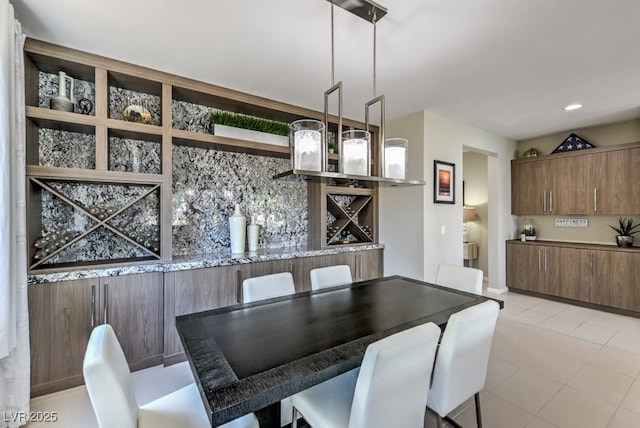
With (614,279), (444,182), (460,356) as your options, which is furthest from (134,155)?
(614,279)

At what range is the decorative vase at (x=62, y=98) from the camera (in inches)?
89.2

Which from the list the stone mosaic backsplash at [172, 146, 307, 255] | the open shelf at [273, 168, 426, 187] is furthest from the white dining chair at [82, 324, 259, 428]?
the stone mosaic backsplash at [172, 146, 307, 255]

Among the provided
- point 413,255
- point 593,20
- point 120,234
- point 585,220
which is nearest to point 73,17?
point 120,234

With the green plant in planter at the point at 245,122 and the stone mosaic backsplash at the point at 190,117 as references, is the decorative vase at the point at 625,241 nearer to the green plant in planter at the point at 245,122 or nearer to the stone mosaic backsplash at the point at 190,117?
the green plant in planter at the point at 245,122

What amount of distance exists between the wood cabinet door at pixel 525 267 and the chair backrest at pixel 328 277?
12.6 feet

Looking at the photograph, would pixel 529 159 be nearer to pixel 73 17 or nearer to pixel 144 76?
pixel 144 76

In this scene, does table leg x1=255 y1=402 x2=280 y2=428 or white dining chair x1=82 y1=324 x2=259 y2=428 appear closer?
white dining chair x1=82 y1=324 x2=259 y2=428

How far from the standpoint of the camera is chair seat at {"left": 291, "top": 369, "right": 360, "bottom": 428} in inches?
51.3

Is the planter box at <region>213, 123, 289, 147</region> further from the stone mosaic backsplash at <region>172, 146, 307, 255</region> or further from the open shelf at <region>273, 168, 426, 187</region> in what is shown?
the open shelf at <region>273, 168, 426, 187</region>

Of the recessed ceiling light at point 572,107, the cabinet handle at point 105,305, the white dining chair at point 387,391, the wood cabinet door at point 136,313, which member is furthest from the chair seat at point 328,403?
the recessed ceiling light at point 572,107

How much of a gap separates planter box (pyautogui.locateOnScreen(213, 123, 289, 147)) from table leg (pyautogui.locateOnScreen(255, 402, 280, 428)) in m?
2.51

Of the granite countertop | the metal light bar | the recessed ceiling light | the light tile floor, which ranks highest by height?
the metal light bar

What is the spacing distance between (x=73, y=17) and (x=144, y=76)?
2.21ft

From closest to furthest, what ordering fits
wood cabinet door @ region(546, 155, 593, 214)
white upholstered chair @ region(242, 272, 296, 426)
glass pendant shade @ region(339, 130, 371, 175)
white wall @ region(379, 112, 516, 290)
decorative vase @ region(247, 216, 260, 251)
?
1. glass pendant shade @ region(339, 130, 371, 175)
2. white upholstered chair @ region(242, 272, 296, 426)
3. decorative vase @ region(247, 216, 260, 251)
4. white wall @ region(379, 112, 516, 290)
5. wood cabinet door @ region(546, 155, 593, 214)
